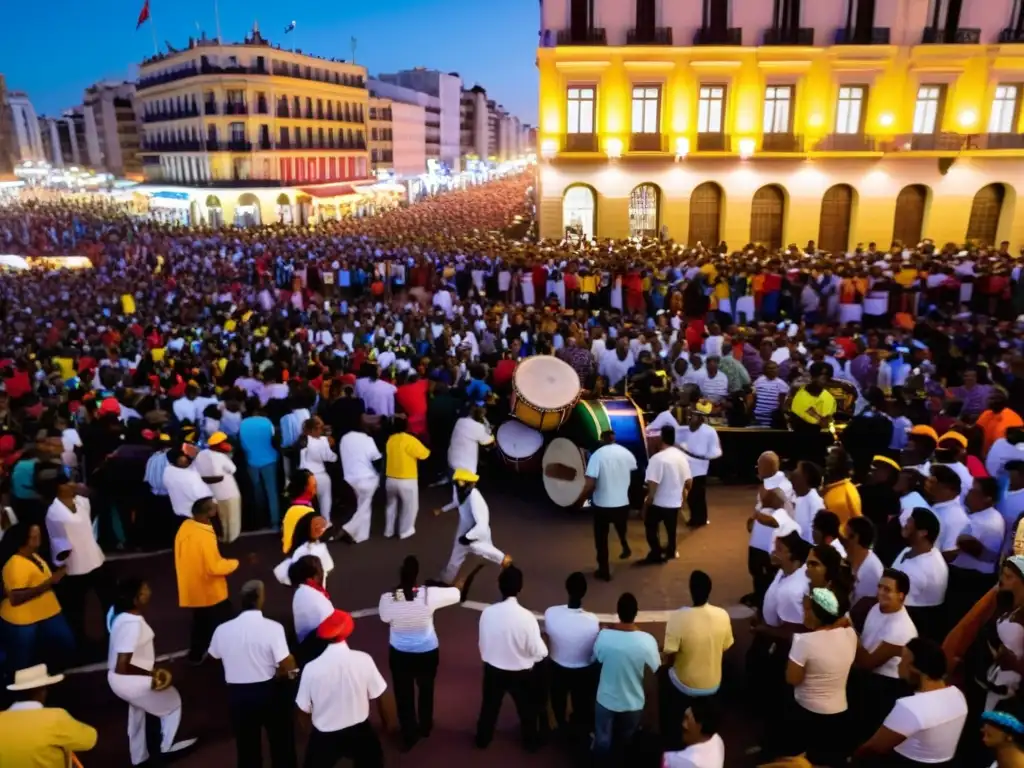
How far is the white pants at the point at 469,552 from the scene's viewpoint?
6.48 meters

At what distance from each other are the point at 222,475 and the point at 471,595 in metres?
2.76

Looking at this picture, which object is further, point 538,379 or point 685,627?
point 538,379

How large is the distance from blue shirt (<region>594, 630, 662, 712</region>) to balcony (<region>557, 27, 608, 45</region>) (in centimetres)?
2521

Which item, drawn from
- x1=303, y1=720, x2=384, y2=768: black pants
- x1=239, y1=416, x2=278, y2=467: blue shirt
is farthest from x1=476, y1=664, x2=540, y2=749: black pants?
x1=239, y1=416, x2=278, y2=467: blue shirt

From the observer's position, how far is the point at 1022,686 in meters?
4.34

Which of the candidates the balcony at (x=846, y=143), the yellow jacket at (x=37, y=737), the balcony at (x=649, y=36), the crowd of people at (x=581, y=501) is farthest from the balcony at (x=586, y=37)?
the yellow jacket at (x=37, y=737)

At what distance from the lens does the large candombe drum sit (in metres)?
8.58

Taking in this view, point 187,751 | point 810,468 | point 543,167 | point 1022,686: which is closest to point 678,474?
point 810,468

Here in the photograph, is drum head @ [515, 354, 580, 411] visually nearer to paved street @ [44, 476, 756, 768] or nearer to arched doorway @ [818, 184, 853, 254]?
paved street @ [44, 476, 756, 768]

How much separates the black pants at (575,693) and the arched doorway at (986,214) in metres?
29.0

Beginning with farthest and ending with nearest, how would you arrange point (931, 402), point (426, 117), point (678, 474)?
point (426, 117) < point (931, 402) < point (678, 474)

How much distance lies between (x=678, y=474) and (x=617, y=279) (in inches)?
400

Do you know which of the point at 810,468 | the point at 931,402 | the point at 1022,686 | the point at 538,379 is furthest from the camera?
the point at 538,379

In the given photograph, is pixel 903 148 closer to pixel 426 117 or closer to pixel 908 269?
pixel 908 269
